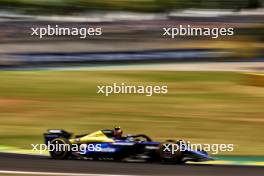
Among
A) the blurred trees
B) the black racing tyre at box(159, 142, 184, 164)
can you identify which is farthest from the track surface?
the blurred trees

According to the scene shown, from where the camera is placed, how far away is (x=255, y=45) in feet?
26.1

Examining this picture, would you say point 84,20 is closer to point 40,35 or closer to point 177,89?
point 40,35

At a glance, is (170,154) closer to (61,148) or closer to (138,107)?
(138,107)

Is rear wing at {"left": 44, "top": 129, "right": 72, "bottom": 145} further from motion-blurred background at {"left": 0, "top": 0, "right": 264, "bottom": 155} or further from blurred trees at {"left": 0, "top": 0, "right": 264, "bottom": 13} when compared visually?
blurred trees at {"left": 0, "top": 0, "right": 264, "bottom": 13}

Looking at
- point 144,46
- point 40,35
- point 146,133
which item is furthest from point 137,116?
point 40,35

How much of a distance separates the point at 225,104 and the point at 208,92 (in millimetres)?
191

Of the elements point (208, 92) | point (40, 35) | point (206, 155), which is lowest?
Result: point (206, 155)

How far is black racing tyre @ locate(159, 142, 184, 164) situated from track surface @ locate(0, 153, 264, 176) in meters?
0.05

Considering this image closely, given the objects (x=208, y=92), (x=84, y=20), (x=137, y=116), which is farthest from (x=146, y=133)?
(x=84, y=20)

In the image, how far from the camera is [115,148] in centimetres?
791

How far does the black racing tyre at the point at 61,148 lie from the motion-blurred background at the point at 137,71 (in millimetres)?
143

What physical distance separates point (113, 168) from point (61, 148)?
0.52 meters

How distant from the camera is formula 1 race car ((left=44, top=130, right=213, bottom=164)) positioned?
7.86 metres

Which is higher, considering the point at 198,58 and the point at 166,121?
the point at 198,58
